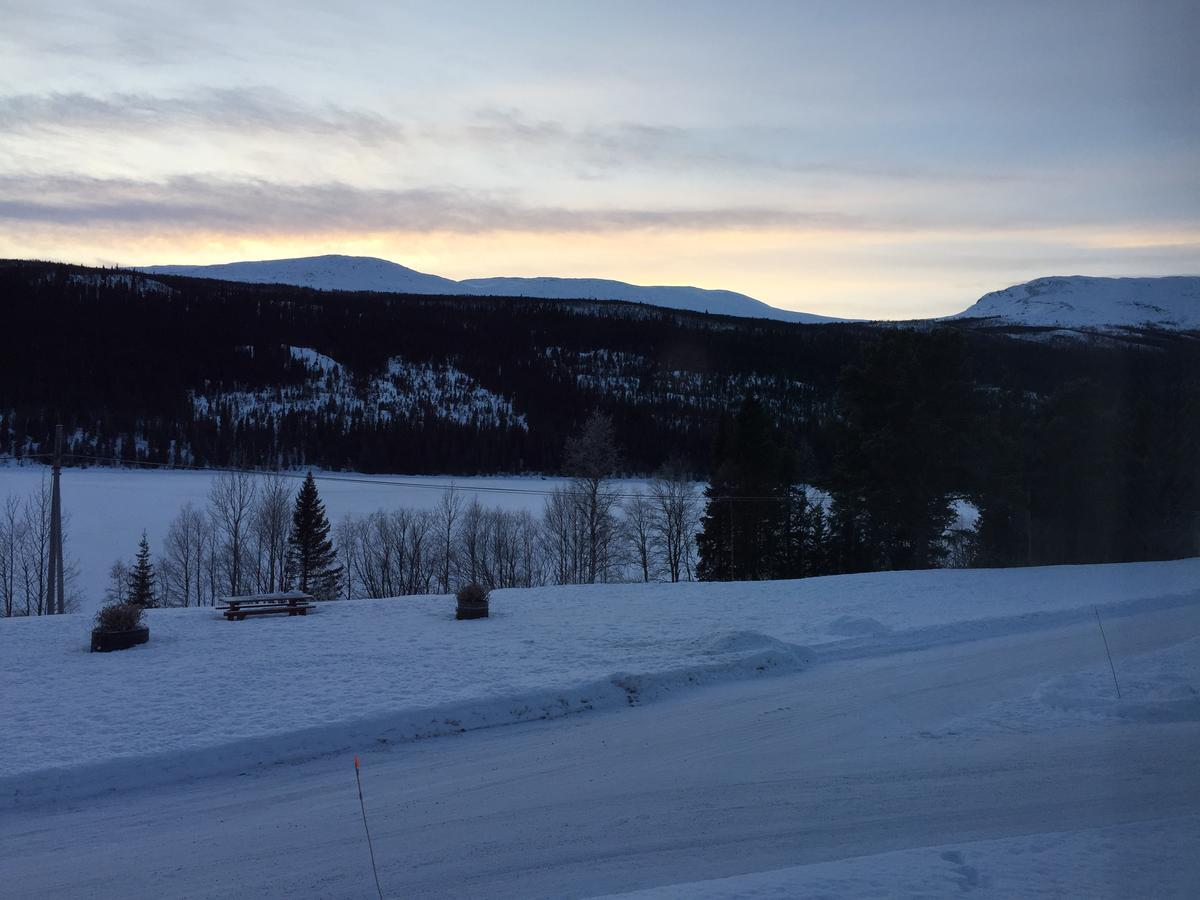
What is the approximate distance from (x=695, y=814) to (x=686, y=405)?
122 m

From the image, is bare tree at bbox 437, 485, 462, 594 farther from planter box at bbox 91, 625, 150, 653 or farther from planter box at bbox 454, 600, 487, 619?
planter box at bbox 91, 625, 150, 653

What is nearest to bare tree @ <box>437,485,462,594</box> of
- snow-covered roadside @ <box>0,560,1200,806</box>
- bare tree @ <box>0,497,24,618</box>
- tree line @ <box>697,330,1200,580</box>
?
bare tree @ <box>0,497,24,618</box>

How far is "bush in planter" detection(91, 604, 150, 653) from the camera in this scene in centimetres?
1445

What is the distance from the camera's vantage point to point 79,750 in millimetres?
9039

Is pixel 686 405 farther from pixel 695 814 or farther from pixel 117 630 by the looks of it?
pixel 695 814

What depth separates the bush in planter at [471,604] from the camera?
18.0m

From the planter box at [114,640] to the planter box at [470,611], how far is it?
608 centimetres

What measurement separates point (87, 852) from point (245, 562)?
50.5 meters

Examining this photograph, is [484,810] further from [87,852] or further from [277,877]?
[87,852]

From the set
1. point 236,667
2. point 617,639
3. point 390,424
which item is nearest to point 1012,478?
point 617,639

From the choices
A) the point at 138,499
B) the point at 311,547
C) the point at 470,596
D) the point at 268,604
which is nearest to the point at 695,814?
the point at 470,596

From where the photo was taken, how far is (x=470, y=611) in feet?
58.9

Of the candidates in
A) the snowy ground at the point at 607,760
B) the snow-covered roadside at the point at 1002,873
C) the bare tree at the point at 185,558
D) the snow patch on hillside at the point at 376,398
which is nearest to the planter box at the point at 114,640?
the snowy ground at the point at 607,760

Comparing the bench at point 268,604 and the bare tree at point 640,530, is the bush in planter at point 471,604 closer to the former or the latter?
the bench at point 268,604
